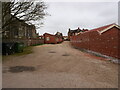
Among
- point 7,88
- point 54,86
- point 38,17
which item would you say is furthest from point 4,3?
point 54,86

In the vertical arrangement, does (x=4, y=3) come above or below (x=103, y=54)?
above

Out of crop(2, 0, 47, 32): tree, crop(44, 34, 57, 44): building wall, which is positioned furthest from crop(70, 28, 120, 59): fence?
crop(44, 34, 57, 44): building wall

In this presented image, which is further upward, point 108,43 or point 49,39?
point 49,39

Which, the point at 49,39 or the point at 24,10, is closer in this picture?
the point at 24,10

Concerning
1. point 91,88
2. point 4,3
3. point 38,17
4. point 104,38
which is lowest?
point 91,88

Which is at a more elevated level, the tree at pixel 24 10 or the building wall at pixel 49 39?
the tree at pixel 24 10

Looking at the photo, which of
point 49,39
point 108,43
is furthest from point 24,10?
point 49,39

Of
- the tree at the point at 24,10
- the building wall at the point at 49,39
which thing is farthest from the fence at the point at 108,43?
the building wall at the point at 49,39

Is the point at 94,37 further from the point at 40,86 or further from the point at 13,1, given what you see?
the point at 13,1

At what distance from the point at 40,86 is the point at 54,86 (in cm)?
55

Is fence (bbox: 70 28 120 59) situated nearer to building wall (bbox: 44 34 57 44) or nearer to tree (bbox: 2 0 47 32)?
tree (bbox: 2 0 47 32)

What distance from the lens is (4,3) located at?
908cm

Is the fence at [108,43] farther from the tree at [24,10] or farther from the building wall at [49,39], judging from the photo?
the building wall at [49,39]

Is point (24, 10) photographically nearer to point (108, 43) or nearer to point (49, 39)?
point (108, 43)
